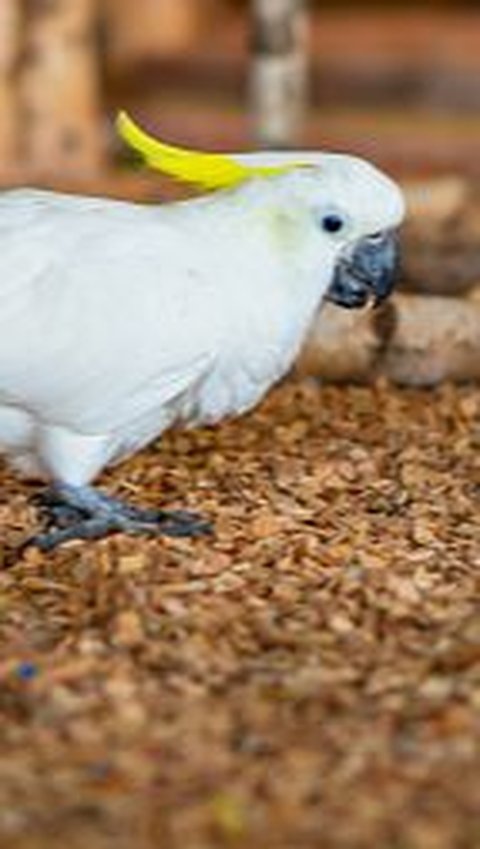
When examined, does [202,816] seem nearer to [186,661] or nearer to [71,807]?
[71,807]

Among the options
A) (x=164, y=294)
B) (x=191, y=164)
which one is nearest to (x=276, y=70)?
(x=191, y=164)

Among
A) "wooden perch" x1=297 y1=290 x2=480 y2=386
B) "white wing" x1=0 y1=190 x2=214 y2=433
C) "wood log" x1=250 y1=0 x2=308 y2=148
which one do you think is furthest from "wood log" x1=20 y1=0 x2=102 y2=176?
"white wing" x1=0 y1=190 x2=214 y2=433

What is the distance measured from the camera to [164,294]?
125 inches

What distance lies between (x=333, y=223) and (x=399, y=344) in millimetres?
1198

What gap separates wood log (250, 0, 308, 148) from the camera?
Answer: 627 cm

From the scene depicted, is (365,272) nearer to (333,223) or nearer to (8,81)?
(333,223)

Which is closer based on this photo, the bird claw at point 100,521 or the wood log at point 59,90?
the bird claw at point 100,521

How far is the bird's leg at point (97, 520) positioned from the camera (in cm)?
332

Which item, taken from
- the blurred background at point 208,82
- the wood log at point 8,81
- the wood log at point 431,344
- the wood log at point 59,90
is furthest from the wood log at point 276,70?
the wood log at point 431,344

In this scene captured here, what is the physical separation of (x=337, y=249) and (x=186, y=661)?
0.82 metres

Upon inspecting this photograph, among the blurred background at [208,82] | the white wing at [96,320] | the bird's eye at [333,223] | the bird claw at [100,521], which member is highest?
the bird's eye at [333,223]

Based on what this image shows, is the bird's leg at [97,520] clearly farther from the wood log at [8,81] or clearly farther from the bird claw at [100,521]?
the wood log at [8,81]

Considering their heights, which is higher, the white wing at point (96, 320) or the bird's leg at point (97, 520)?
the white wing at point (96, 320)

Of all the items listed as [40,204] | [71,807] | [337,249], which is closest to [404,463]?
[337,249]
